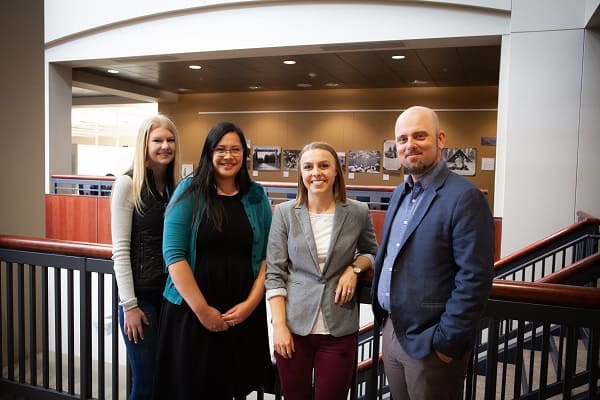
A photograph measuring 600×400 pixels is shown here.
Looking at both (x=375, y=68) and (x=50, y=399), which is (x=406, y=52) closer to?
(x=375, y=68)

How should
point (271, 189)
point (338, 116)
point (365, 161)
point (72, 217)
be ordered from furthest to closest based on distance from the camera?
1. point (338, 116)
2. point (365, 161)
3. point (72, 217)
4. point (271, 189)

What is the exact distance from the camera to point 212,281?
2.10m

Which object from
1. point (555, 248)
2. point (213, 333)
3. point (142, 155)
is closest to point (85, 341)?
point (213, 333)

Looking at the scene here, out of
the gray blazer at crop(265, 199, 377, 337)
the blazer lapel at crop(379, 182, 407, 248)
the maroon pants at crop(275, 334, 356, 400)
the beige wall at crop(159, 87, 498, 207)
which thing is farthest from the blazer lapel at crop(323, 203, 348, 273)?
the beige wall at crop(159, 87, 498, 207)

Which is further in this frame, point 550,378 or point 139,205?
point 550,378

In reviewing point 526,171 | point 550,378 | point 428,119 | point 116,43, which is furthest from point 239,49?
point 428,119

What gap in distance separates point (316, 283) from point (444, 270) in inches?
21.9

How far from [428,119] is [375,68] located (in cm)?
920

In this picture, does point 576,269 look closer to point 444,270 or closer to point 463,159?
point 444,270

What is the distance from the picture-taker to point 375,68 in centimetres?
1057

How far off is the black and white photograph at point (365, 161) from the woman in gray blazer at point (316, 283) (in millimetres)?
11604

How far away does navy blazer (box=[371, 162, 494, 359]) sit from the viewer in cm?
164

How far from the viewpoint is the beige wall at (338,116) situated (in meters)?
12.6

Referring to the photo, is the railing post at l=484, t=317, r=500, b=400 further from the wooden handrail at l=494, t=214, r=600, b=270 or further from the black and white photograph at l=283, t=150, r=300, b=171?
the black and white photograph at l=283, t=150, r=300, b=171
